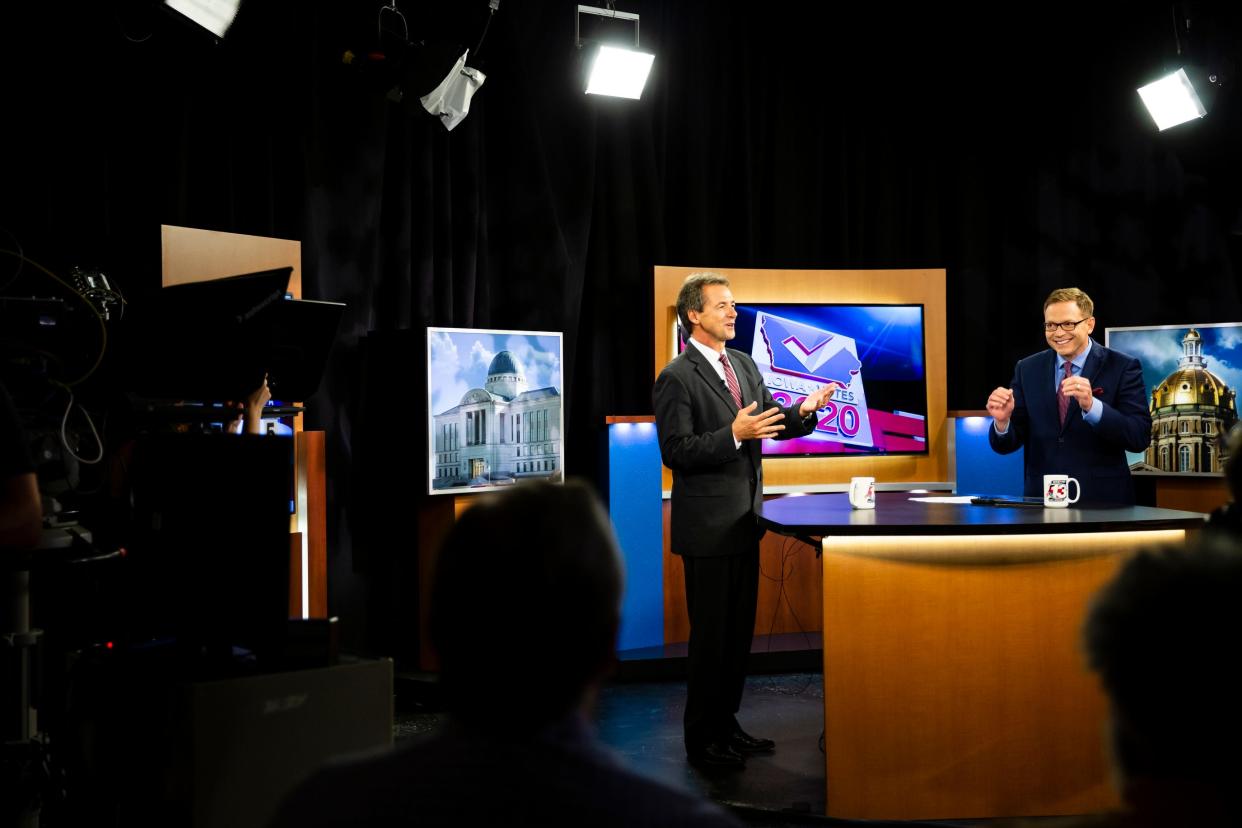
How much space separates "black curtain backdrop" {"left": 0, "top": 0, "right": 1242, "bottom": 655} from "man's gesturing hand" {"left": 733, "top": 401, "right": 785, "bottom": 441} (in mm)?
1679

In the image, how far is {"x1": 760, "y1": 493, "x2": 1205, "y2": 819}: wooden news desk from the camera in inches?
119

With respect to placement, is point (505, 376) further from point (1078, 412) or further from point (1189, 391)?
point (1189, 391)

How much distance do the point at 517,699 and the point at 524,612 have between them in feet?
0.24

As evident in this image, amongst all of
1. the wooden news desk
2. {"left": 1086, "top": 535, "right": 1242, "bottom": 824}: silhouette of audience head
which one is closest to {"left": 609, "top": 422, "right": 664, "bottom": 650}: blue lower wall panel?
the wooden news desk

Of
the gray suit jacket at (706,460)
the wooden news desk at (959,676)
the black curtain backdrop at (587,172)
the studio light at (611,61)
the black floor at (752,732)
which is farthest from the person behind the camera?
the studio light at (611,61)

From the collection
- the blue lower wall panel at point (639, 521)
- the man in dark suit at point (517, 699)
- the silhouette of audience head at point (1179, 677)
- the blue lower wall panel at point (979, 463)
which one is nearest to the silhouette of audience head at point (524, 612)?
the man in dark suit at point (517, 699)

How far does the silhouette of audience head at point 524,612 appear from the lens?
0.92 metres

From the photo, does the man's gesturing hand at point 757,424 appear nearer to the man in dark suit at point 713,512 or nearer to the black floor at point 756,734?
the man in dark suit at point 713,512

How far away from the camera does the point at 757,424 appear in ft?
11.2

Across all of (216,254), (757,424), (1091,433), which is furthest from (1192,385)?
(216,254)

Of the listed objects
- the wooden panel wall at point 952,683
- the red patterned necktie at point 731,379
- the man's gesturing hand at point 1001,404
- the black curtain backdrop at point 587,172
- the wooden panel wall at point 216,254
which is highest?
the black curtain backdrop at point 587,172

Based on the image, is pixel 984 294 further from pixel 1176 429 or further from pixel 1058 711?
pixel 1058 711

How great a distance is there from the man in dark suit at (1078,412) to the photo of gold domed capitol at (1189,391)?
1.64 m

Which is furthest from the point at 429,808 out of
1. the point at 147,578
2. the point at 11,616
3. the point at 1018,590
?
the point at 1018,590
